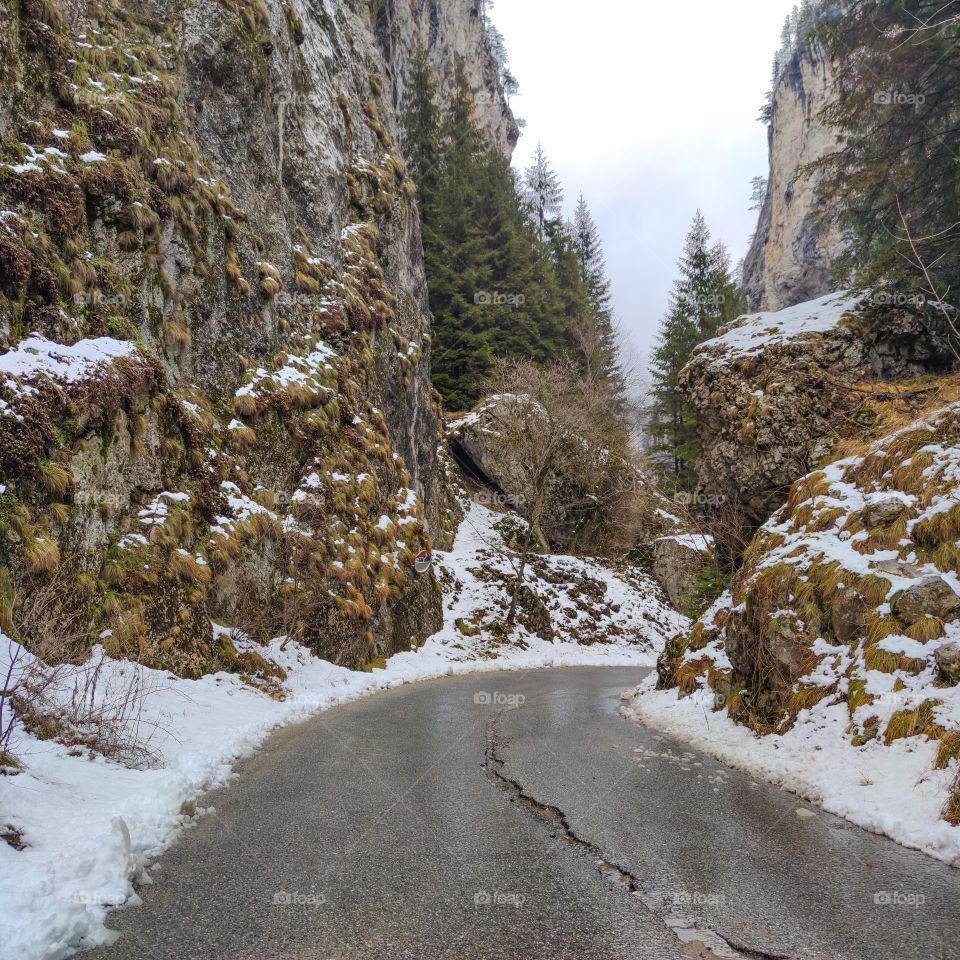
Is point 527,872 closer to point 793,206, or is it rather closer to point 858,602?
point 858,602

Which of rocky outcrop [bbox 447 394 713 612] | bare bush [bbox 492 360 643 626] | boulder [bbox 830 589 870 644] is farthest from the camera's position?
rocky outcrop [bbox 447 394 713 612]

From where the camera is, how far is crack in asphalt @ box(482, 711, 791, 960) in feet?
9.41

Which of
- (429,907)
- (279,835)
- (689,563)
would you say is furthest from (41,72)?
(689,563)

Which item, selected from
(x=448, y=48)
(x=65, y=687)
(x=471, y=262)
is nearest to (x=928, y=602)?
(x=65, y=687)

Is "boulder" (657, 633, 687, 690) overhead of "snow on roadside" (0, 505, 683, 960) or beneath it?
overhead

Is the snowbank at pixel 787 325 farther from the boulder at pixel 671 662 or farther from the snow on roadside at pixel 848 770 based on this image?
the snow on roadside at pixel 848 770

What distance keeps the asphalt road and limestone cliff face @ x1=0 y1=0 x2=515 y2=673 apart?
347 centimetres

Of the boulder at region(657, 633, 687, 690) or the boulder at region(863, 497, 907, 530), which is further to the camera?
the boulder at region(657, 633, 687, 690)

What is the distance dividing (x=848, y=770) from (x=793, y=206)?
69386mm

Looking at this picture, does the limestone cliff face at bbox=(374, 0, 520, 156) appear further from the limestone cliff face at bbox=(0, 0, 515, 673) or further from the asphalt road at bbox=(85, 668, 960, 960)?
the asphalt road at bbox=(85, 668, 960, 960)

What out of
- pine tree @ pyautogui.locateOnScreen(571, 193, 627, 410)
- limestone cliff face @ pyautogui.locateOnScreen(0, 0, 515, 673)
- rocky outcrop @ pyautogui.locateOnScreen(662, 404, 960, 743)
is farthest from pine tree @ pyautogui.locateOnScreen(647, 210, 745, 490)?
rocky outcrop @ pyautogui.locateOnScreen(662, 404, 960, 743)

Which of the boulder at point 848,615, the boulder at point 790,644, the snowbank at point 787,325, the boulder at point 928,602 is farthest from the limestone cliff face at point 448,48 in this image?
the boulder at point 928,602

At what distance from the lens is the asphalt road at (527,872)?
9.75 feet

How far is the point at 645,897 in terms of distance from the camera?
135 inches
